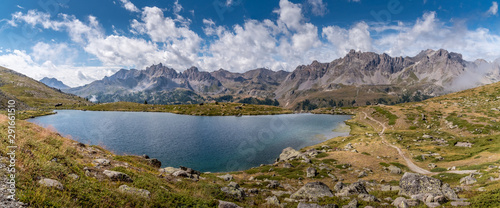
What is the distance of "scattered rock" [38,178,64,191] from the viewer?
11003 mm

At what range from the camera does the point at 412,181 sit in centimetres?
2366

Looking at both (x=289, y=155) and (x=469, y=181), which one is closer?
(x=469, y=181)

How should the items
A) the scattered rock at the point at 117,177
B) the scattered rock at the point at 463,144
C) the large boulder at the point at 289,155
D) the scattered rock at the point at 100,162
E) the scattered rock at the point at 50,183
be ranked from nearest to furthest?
the scattered rock at the point at 50,183 → the scattered rock at the point at 117,177 → the scattered rock at the point at 100,162 → the scattered rock at the point at 463,144 → the large boulder at the point at 289,155

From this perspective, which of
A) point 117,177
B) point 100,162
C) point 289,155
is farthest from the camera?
point 289,155

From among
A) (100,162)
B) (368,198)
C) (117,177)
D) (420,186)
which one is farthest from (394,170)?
(100,162)

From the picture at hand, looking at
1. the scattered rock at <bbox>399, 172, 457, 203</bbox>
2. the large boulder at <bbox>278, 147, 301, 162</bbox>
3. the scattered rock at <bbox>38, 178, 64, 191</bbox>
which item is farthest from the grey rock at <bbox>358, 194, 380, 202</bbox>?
the large boulder at <bbox>278, 147, 301, 162</bbox>

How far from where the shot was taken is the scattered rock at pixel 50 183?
433 inches

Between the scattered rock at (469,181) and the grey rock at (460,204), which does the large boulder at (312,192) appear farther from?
the scattered rock at (469,181)

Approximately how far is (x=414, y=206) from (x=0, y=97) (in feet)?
763

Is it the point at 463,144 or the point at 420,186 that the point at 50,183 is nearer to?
the point at 420,186

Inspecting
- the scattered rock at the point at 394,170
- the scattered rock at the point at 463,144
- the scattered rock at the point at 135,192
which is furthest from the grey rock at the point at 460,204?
the scattered rock at the point at 463,144

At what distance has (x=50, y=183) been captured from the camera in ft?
37.1

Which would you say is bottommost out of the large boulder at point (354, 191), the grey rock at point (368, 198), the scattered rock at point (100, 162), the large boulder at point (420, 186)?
the large boulder at point (354, 191)

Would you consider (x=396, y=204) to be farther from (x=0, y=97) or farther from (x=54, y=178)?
(x=0, y=97)
